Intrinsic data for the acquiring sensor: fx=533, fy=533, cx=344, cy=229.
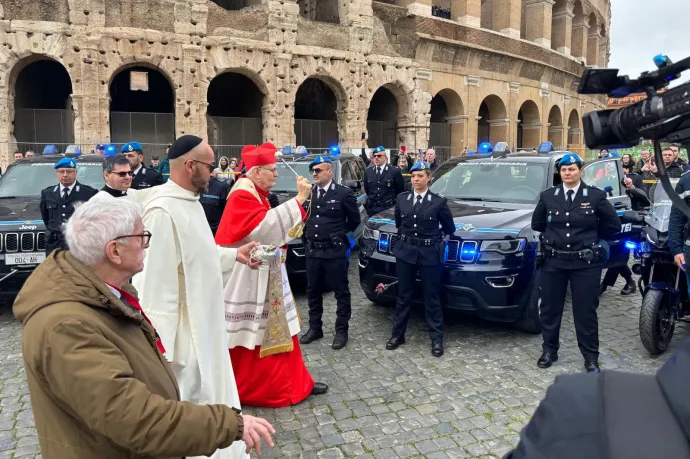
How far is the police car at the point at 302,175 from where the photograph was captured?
7348mm

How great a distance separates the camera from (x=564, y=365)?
17.1 ft

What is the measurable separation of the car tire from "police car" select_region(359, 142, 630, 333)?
10mm

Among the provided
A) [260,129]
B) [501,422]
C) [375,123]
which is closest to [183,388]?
[501,422]

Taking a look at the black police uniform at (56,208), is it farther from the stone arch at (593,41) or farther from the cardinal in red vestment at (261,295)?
the stone arch at (593,41)

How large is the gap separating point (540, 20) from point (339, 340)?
26.5 metres

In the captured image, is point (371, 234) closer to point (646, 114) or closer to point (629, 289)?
point (629, 289)

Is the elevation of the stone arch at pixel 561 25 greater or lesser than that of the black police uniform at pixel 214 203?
greater

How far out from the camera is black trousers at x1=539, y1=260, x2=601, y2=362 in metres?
4.87

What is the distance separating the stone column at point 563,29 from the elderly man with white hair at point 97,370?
32135mm

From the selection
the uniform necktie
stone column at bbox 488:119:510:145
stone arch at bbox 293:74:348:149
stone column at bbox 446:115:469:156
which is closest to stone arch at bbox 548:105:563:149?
stone column at bbox 488:119:510:145

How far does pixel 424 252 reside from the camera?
541 centimetres

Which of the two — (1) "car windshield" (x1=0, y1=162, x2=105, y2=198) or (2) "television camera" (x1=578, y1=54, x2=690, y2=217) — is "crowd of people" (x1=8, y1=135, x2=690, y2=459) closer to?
(2) "television camera" (x1=578, y1=54, x2=690, y2=217)

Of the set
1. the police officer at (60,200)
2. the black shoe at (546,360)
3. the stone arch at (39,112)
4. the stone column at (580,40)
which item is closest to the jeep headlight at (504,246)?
the black shoe at (546,360)

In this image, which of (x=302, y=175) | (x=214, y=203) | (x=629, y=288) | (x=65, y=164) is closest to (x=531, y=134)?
(x=629, y=288)
